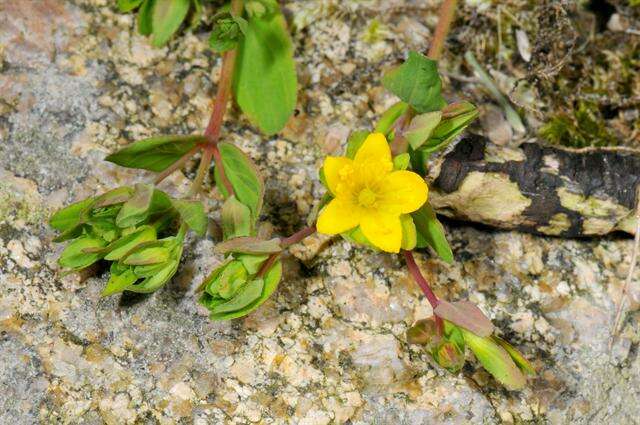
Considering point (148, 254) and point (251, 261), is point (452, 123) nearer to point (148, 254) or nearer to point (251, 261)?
point (251, 261)

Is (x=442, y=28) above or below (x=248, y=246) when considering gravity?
above

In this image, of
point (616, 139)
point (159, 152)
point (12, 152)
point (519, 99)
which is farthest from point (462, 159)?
point (12, 152)

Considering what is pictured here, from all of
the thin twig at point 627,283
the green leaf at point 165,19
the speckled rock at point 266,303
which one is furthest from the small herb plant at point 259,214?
the thin twig at point 627,283

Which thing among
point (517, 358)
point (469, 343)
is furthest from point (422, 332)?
point (517, 358)

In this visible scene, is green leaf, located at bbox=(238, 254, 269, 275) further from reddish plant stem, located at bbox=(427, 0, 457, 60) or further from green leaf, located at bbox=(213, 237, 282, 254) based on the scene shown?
reddish plant stem, located at bbox=(427, 0, 457, 60)

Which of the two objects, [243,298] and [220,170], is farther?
[220,170]

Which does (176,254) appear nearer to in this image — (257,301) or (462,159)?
(257,301)
